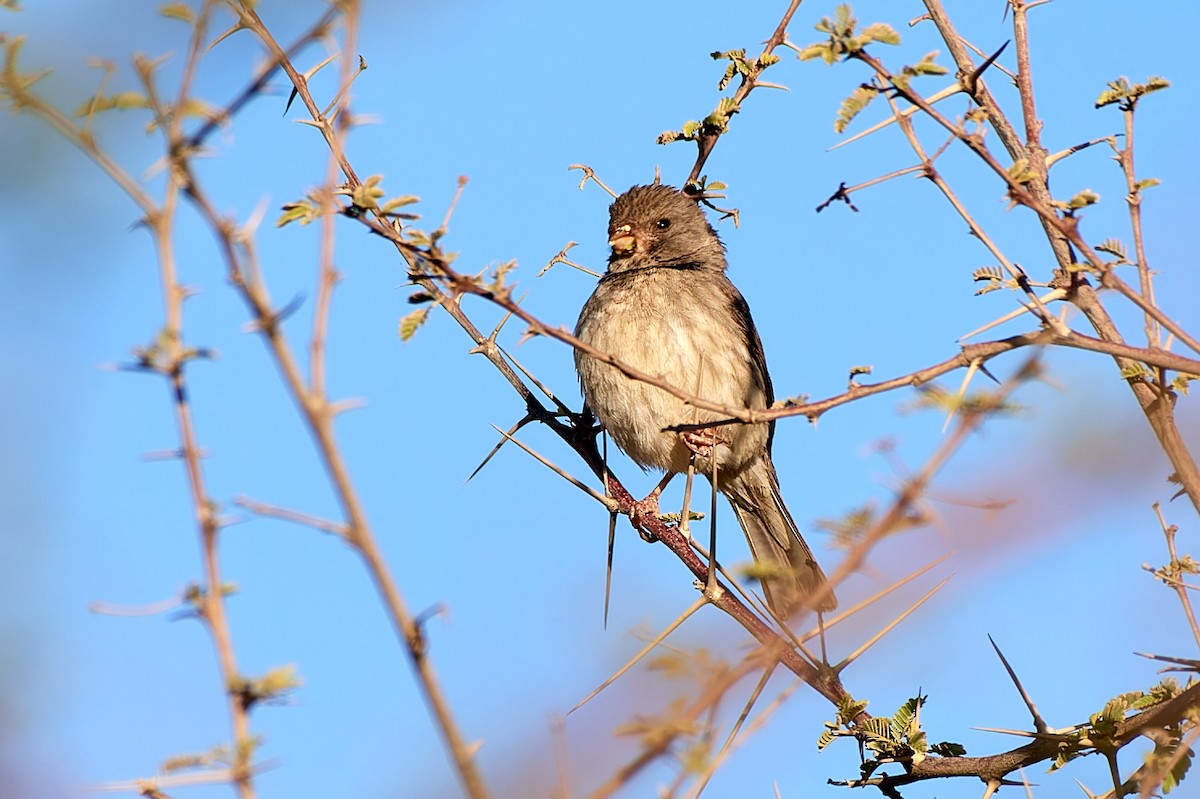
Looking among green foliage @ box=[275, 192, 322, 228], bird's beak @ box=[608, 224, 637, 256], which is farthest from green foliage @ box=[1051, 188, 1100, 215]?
bird's beak @ box=[608, 224, 637, 256]

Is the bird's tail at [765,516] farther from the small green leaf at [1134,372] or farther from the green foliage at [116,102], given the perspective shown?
the green foliage at [116,102]

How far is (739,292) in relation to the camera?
7016mm

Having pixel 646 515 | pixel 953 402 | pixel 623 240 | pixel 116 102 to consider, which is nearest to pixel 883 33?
pixel 953 402

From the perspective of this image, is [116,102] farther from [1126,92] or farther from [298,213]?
[1126,92]

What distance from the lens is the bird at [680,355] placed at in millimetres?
6184

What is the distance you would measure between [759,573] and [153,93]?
1.01 meters

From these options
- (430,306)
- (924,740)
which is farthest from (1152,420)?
(430,306)

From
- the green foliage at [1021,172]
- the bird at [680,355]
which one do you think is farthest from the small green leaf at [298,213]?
the bird at [680,355]

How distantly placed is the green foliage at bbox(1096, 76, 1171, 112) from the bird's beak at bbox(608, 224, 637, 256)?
397cm

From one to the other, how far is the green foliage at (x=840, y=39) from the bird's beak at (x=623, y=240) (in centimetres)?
430

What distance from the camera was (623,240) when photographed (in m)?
6.77

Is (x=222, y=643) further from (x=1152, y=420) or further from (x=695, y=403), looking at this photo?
(x=1152, y=420)

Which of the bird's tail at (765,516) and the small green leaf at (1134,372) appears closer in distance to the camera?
the small green leaf at (1134,372)

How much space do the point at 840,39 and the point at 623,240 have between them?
437cm
